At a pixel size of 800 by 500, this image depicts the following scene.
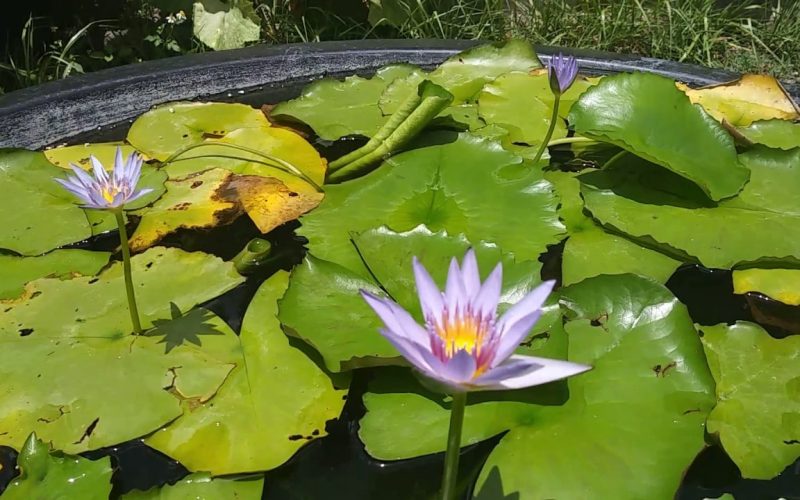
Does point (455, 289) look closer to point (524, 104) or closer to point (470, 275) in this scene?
point (470, 275)

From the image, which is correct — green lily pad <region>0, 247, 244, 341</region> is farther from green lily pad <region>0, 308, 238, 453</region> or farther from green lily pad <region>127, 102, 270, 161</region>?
green lily pad <region>127, 102, 270, 161</region>

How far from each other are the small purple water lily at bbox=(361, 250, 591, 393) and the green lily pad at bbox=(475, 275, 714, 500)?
236 mm

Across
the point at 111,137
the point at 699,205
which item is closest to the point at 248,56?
the point at 111,137

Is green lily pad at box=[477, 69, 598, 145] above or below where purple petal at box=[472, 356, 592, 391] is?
below

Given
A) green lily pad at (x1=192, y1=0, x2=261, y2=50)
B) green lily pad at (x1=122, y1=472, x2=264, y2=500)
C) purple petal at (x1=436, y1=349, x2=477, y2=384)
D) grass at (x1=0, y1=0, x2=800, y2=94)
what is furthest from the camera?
grass at (x1=0, y1=0, x2=800, y2=94)

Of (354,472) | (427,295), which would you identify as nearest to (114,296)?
(354,472)

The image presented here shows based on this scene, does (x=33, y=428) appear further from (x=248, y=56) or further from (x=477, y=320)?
(x=248, y=56)

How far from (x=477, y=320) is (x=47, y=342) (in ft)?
1.98

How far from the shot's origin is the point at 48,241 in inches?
40.7

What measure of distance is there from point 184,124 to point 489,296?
0.92m

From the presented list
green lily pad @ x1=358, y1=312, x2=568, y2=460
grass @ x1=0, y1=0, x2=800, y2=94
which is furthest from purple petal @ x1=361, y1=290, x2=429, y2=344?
grass @ x1=0, y1=0, x2=800, y2=94

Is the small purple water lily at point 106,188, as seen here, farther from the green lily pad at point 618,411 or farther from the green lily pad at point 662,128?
the green lily pad at point 662,128

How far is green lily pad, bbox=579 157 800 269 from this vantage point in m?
1.01

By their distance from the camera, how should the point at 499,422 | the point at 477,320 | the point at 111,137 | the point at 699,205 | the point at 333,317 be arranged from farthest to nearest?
the point at 111,137, the point at 699,205, the point at 333,317, the point at 499,422, the point at 477,320
